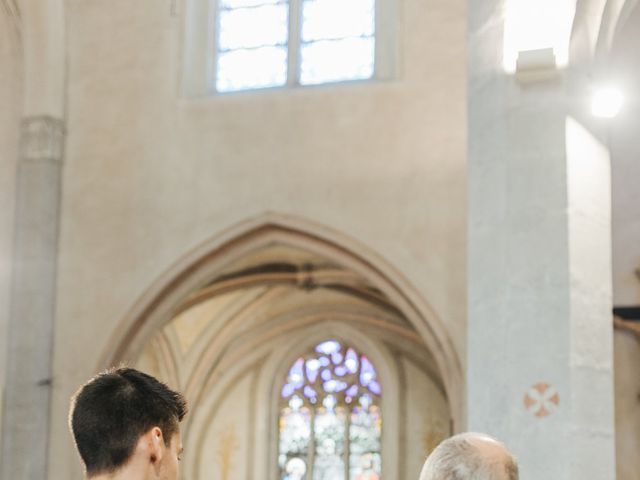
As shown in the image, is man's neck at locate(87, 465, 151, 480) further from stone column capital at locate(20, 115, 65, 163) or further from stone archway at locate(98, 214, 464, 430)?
stone column capital at locate(20, 115, 65, 163)

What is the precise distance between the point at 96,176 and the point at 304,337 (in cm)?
570

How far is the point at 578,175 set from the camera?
9.28 metres

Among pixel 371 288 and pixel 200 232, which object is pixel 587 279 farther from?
pixel 371 288

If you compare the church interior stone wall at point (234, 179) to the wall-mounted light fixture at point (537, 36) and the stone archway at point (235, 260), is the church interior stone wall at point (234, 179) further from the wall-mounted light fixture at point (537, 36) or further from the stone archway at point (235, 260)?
the wall-mounted light fixture at point (537, 36)

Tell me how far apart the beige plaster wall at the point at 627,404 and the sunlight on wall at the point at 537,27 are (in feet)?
9.06

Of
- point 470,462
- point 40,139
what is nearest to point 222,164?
point 40,139

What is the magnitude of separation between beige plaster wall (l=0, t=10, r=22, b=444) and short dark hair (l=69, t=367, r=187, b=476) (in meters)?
10.4

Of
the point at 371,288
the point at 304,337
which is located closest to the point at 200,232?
the point at 371,288

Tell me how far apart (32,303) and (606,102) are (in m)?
5.94

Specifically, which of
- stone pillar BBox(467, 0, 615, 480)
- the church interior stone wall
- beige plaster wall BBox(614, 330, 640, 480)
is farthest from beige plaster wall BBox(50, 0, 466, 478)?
stone pillar BBox(467, 0, 615, 480)

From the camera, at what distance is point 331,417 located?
18047 millimetres

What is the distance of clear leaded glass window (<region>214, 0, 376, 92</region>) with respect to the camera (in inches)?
511

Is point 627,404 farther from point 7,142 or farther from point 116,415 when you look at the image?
point 116,415

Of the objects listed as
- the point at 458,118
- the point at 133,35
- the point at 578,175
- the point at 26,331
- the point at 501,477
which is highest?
the point at 133,35
